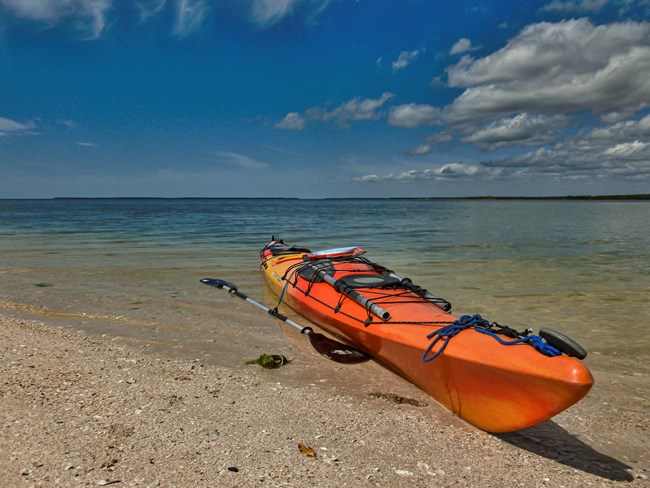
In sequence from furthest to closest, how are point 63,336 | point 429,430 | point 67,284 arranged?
point 67,284 → point 63,336 → point 429,430

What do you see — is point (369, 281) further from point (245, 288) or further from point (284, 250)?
point (284, 250)

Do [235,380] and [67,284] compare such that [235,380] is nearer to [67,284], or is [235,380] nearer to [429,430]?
[429,430]

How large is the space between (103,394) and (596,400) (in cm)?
566

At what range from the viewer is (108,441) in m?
3.63

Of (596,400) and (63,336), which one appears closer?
(596,400)

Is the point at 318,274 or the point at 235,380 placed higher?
the point at 318,274

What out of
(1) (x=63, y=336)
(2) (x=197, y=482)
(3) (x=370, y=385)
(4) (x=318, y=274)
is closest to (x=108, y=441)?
(2) (x=197, y=482)

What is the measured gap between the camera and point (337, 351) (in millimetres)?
6207

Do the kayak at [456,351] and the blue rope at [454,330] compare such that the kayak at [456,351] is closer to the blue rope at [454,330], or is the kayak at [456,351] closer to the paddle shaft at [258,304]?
the blue rope at [454,330]

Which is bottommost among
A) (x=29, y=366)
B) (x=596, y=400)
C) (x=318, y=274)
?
(x=596, y=400)

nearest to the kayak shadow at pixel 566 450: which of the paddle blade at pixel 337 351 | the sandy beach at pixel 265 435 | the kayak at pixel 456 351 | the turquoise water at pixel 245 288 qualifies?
the sandy beach at pixel 265 435

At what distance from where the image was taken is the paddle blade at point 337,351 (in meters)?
6.04

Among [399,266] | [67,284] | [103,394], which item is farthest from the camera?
[399,266]

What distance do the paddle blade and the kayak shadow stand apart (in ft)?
7.60
